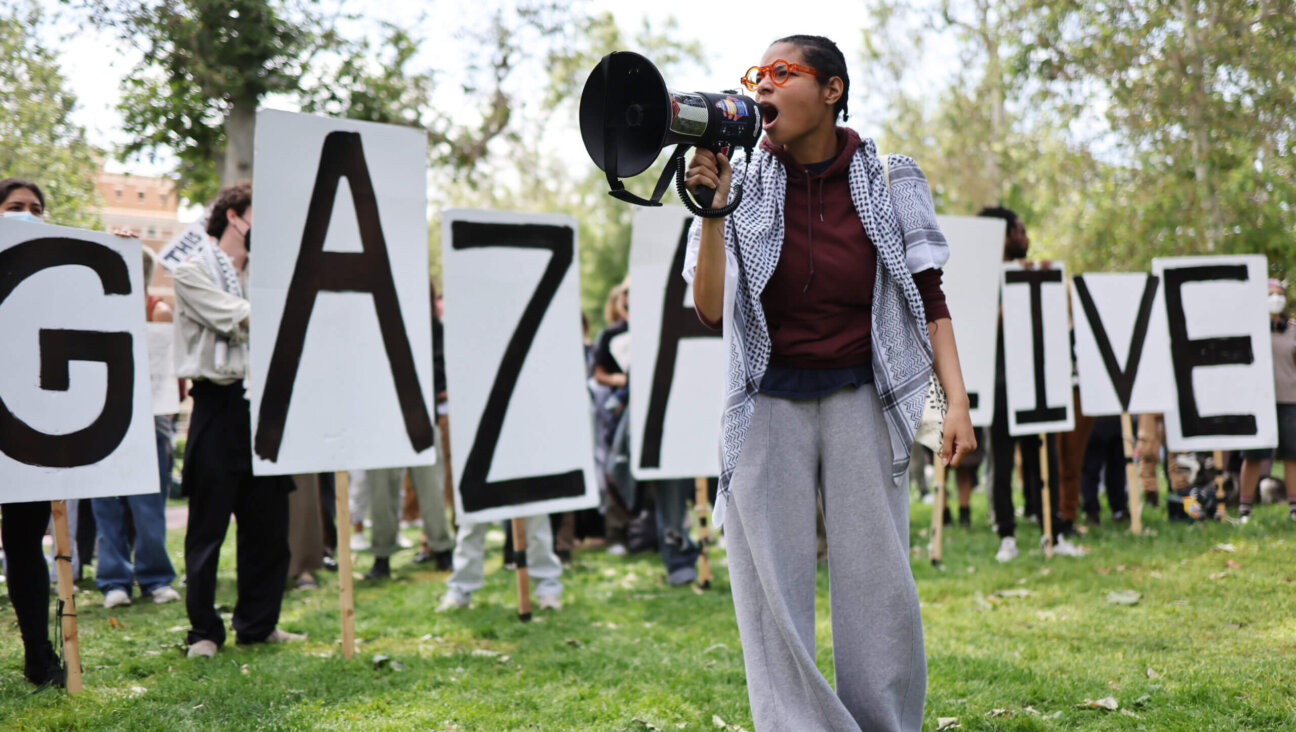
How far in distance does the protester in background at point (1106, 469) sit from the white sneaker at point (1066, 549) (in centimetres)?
160

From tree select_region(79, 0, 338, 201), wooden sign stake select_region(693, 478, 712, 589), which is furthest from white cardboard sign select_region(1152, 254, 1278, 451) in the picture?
tree select_region(79, 0, 338, 201)

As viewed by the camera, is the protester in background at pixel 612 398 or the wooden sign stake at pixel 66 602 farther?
the protester in background at pixel 612 398

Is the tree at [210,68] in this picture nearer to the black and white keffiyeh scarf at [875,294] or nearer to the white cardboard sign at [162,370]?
the white cardboard sign at [162,370]

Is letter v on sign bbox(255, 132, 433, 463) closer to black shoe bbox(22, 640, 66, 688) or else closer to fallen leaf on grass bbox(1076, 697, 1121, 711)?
black shoe bbox(22, 640, 66, 688)

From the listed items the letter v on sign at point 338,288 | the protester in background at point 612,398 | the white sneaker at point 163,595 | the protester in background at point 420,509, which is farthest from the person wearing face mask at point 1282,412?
the white sneaker at point 163,595

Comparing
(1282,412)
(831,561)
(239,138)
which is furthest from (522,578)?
(239,138)

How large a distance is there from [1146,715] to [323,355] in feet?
11.6

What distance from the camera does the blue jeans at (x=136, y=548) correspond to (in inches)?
230

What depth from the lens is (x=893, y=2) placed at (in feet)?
88.2

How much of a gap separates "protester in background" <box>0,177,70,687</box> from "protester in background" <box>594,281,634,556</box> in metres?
4.34

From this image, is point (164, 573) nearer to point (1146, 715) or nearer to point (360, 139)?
point (360, 139)

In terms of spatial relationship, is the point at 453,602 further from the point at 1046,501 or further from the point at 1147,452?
the point at 1147,452

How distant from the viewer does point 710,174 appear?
2.38m

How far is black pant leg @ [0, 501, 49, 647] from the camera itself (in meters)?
3.86
